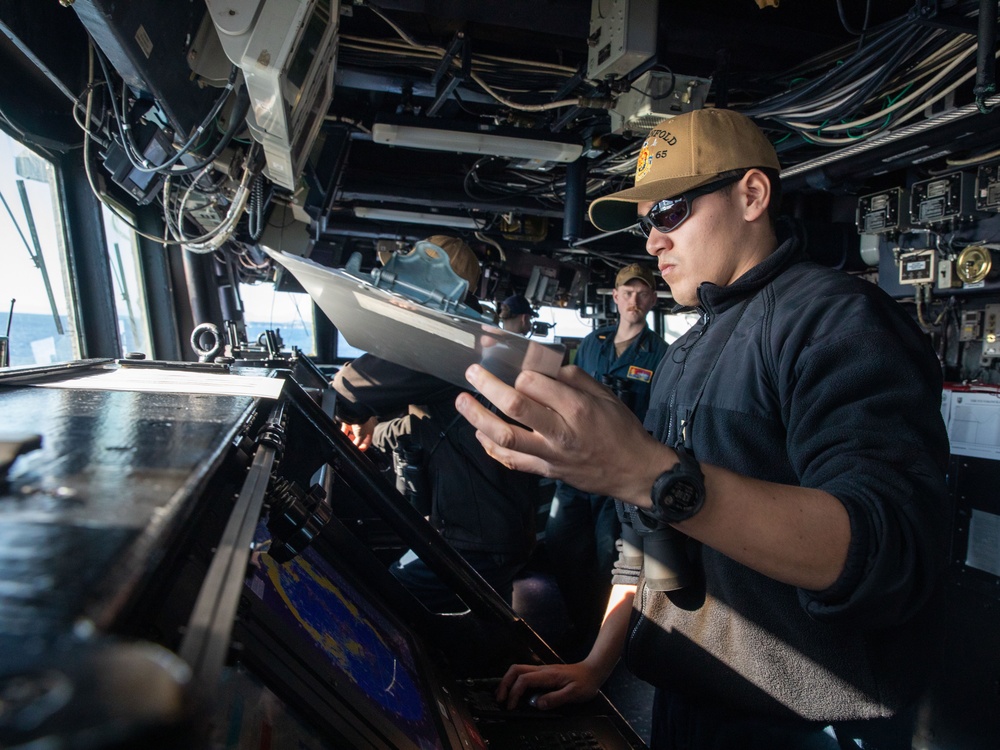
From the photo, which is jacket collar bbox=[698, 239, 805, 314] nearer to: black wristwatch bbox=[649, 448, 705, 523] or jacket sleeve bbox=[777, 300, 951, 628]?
jacket sleeve bbox=[777, 300, 951, 628]

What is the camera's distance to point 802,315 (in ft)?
3.64

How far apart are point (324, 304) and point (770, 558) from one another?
102 centimetres

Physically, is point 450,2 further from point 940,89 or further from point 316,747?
point 316,747

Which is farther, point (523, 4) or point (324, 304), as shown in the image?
point (523, 4)

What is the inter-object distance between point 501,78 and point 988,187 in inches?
101

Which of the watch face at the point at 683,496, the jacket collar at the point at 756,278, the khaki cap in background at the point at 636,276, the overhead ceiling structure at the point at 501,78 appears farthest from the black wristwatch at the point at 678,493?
the khaki cap in background at the point at 636,276

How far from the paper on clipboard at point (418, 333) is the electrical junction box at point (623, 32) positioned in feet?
5.21

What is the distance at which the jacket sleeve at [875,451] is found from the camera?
2.81ft

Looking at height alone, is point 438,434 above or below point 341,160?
below

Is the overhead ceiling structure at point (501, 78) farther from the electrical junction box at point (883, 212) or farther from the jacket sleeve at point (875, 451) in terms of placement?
the jacket sleeve at point (875, 451)

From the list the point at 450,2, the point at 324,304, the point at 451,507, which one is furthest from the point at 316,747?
the point at 450,2

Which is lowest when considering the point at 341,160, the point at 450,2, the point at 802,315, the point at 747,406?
the point at 747,406

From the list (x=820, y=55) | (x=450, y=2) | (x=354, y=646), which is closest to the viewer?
(x=354, y=646)

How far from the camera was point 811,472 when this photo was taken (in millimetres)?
983
